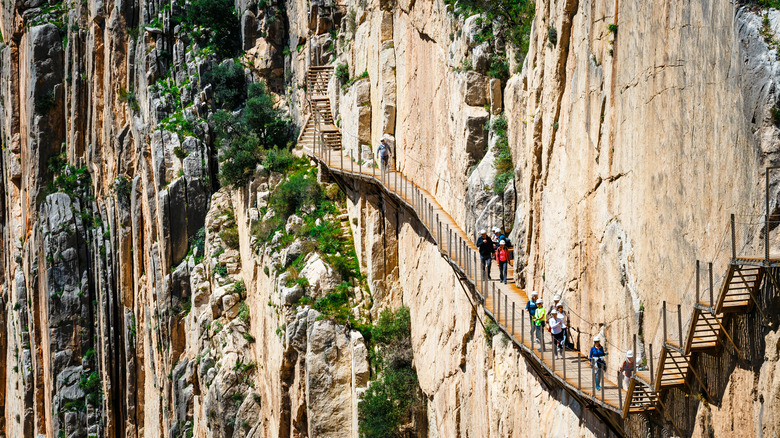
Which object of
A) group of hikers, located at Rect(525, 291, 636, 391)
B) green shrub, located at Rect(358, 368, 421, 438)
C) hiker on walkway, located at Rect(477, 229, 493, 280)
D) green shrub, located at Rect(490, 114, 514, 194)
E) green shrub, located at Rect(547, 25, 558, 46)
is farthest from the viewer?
green shrub, located at Rect(358, 368, 421, 438)

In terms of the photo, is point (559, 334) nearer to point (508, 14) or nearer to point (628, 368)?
point (628, 368)

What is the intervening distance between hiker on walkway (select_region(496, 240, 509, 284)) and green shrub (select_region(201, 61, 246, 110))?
27257 millimetres

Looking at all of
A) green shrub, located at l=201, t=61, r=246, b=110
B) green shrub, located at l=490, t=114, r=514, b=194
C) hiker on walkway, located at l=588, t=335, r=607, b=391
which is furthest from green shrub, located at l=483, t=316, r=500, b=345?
green shrub, located at l=201, t=61, r=246, b=110

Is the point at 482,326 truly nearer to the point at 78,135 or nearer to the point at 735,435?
the point at 735,435

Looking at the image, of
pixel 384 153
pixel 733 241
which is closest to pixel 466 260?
pixel 384 153

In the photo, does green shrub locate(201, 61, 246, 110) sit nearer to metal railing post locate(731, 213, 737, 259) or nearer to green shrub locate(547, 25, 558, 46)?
green shrub locate(547, 25, 558, 46)

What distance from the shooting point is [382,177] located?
34.2 meters

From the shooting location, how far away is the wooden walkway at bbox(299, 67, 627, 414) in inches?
729

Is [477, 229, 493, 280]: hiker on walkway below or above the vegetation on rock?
above

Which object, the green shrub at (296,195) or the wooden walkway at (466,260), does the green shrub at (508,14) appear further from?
the green shrub at (296,195)

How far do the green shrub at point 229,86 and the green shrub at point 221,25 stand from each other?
7.26 feet

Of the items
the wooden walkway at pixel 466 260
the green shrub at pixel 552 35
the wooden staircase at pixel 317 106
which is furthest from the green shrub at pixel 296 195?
the green shrub at pixel 552 35

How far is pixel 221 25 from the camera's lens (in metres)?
52.0

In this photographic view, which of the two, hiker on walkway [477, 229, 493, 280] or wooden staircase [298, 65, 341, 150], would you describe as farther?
wooden staircase [298, 65, 341, 150]
